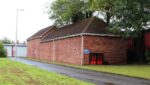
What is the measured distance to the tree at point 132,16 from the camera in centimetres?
4144

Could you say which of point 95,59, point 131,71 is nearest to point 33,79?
point 131,71

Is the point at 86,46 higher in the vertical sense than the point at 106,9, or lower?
lower

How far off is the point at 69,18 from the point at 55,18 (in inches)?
326

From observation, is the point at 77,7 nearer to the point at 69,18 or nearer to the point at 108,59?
the point at 69,18

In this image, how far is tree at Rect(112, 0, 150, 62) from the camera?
4144 cm

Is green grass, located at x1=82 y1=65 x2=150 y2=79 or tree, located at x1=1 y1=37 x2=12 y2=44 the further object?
tree, located at x1=1 y1=37 x2=12 y2=44

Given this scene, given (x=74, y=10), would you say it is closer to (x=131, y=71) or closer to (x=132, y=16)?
(x=132, y=16)

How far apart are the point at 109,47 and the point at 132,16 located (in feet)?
22.5

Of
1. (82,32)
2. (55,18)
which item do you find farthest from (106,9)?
(55,18)

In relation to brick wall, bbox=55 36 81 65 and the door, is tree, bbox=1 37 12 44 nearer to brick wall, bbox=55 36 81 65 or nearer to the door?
brick wall, bbox=55 36 81 65

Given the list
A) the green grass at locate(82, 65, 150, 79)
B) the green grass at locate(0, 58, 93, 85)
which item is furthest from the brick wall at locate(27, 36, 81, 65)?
the green grass at locate(0, 58, 93, 85)

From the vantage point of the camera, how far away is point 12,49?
93562 millimetres

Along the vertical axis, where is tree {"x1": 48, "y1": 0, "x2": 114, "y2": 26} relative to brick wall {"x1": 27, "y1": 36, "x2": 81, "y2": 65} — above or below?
above

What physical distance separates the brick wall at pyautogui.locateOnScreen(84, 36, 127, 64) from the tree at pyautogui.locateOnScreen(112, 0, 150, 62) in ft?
12.6
